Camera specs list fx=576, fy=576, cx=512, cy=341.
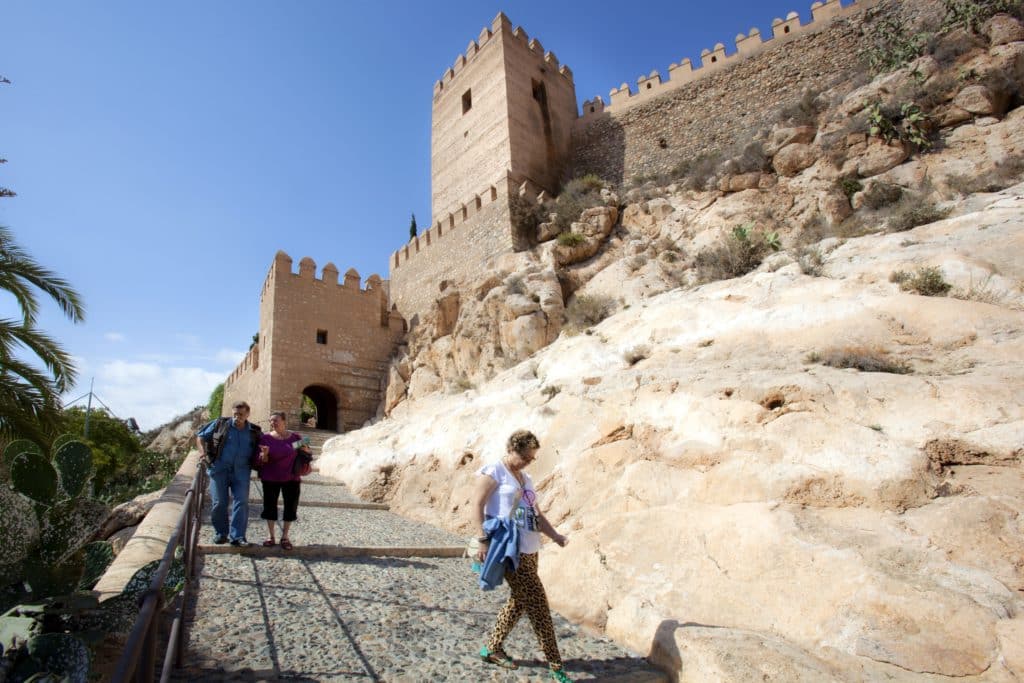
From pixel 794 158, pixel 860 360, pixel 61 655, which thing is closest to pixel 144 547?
pixel 61 655

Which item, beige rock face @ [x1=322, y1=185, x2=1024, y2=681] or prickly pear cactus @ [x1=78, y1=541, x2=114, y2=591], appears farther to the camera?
beige rock face @ [x1=322, y1=185, x2=1024, y2=681]

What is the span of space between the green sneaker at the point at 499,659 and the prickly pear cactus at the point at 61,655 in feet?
6.77

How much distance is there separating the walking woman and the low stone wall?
6.11ft

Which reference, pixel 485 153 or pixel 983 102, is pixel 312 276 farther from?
pixel 983 102

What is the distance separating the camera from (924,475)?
3.90 m

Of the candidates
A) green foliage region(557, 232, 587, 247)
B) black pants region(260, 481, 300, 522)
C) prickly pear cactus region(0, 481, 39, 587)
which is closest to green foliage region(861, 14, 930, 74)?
green foliage region(557, 232, 587, 247)

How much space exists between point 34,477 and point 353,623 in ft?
6.85

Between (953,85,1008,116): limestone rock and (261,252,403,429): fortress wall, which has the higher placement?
(953,85,1008,116): limestone rock

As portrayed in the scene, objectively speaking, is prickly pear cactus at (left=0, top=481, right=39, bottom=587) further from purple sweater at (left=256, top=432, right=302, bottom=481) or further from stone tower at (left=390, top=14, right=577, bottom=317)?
stone tower at (left=390, top=14, right=577, bottom=317)

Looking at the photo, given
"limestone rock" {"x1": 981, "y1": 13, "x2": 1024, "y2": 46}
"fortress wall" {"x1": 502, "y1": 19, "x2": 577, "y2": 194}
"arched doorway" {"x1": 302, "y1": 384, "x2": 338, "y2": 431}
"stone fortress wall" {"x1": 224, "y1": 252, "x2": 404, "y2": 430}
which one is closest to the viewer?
"limestone rock" {"x1": 981, "y1": 13, "x2": 1024, "y2": 46}

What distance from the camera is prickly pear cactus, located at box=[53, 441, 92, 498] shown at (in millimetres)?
2881

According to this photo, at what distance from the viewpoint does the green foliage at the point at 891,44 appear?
1386 centimetres

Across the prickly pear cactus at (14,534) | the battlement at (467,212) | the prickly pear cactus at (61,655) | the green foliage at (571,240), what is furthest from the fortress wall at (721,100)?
the prickly pear cactus at (61,655)

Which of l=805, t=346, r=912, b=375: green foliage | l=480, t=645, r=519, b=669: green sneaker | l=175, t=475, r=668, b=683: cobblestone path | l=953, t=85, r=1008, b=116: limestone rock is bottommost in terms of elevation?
l=480, t=645, r=519, b=669: green sneaker
